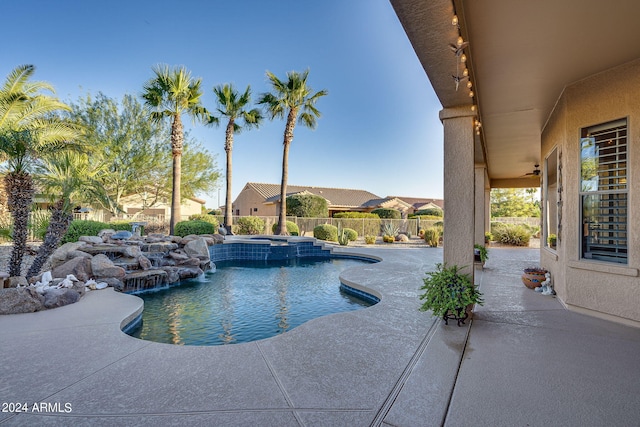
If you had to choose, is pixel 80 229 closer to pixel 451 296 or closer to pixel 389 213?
pixel 451 296

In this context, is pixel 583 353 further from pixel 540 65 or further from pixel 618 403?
pixel 540 65

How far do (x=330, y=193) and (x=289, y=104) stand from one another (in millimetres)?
15345

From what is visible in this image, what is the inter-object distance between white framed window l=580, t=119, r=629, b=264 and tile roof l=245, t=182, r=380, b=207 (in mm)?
23829

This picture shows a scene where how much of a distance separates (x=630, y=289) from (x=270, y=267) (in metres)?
8.38

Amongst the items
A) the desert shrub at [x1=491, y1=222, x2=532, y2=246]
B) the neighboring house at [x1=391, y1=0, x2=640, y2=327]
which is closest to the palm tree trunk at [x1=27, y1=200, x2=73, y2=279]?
the neighboring house at [x1=391, y1=0, x2=640, y2=327]

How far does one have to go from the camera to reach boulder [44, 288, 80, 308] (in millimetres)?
4617

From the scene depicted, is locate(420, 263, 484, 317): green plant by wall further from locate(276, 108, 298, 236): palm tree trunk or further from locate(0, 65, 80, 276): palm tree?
locate(276, 108, 298, 236): palm tree trunk

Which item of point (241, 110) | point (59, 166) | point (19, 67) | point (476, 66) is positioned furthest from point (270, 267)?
point (241, 110)

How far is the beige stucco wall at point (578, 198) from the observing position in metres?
3.93

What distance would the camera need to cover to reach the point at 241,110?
1773 cm

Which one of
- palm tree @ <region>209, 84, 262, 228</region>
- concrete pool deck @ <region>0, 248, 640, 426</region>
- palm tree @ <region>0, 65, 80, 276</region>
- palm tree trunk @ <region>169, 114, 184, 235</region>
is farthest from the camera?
palm tree @ <region>209, 84, 262, 228</region>

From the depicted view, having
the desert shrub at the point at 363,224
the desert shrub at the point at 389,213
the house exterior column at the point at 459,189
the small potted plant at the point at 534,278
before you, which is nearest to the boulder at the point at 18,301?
the house exterior column at the point at 459,189

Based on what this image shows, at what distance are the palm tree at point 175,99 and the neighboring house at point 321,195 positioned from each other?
37.9 feet

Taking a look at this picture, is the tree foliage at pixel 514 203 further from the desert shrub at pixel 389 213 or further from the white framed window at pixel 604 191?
the white framed window at pixel 604 191
